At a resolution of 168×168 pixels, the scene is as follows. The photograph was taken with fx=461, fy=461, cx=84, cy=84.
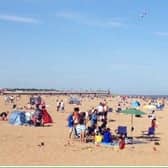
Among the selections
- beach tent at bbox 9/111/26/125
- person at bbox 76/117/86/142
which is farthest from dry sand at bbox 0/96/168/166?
beach tent at bbox 9/111/26/125

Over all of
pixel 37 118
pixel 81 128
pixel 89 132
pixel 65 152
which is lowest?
pixel 65 152

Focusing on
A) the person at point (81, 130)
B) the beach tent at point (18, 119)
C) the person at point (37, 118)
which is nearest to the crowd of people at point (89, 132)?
the person at point (81, 130)

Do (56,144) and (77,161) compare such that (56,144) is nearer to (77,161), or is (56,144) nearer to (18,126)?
(77,161)

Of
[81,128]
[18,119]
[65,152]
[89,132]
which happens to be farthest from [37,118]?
[65,152]

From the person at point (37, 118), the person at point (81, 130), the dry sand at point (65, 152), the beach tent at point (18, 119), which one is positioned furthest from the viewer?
the beach tent at point (18, 119)

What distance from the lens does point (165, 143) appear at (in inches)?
704

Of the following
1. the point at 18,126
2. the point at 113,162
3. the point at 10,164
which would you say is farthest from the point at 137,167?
the point at 18,126

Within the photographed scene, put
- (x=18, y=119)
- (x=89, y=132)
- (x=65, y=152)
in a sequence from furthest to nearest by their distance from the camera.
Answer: (x=18, y=119)
(x=89, y=132)
(x=65, y=152)

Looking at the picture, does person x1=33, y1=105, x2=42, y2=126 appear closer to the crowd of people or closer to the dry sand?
the dry sand

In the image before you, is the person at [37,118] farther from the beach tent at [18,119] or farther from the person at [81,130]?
the person at [81,130]

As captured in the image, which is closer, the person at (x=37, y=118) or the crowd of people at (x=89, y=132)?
the crowd of people at (x=89, y=132)

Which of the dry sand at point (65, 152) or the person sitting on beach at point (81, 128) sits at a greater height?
the person sitting on beach at point (81, 128)

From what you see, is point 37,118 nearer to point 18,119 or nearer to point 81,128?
point 18,119

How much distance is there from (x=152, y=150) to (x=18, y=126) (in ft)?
28.4
